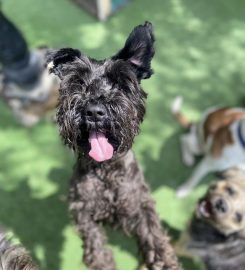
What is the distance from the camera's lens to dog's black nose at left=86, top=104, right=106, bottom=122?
2467 mm

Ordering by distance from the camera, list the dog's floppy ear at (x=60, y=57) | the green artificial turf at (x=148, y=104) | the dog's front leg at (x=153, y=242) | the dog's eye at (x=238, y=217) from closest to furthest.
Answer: the dog's floppy ear at (x=60, y=57) < the dog's front leg at (x=153, y=242) < the dog's eye at (x=238, y=217) < the green artificial turf at (x=148, y=104)

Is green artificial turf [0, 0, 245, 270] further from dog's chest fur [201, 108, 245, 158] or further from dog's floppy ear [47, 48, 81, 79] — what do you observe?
dog's floppy ear [47, 48, 81, 79]

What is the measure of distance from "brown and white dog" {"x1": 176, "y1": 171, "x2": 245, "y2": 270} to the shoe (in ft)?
5.98

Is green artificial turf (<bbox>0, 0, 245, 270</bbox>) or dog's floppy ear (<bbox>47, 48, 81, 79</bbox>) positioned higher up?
green artificial turf (<bbox>0, 0, 245, 270</bbox>)

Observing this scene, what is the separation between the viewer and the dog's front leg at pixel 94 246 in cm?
334

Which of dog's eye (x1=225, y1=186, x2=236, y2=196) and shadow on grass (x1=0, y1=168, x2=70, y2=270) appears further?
shadow on grass (x1=0, y1=168, x2=70, y2=270)

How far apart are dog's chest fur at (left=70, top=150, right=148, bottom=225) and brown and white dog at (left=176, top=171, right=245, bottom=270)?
567mm

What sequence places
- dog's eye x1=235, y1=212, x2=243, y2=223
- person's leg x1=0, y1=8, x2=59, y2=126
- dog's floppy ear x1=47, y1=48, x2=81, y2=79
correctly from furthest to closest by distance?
person's leg x1=0, y1=8, x2=59, y2=126 → dog's eye x1=235, y1=212, x2=243, y2=223 → dog's floppy ear x1=47, y1=48, x2=81, y2=79

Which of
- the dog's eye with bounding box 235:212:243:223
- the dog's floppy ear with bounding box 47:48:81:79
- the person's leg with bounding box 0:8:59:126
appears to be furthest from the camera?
the person's leg with bounding box 0:8:59:126

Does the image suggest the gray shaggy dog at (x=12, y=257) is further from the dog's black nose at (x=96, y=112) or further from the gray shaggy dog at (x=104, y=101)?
the dog's black nose at (x=96, y=112)

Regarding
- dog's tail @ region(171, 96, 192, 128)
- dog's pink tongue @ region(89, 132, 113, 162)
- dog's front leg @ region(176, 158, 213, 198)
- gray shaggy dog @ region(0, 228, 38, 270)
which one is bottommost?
gray shaggy dog @ region(0, 228, 38, 270)

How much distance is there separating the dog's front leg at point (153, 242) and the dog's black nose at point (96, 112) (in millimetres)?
978

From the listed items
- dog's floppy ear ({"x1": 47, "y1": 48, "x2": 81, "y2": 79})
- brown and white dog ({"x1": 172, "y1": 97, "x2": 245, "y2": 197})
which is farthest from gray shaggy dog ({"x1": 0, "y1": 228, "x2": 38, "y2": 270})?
brown and white dog ({"x1": 172, "y1": 97, "x2": 245, "y2": 197})

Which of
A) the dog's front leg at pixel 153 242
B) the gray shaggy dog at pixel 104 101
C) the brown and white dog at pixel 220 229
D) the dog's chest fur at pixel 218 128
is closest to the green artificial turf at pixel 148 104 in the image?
the brown and white dog at pixel 220 229
